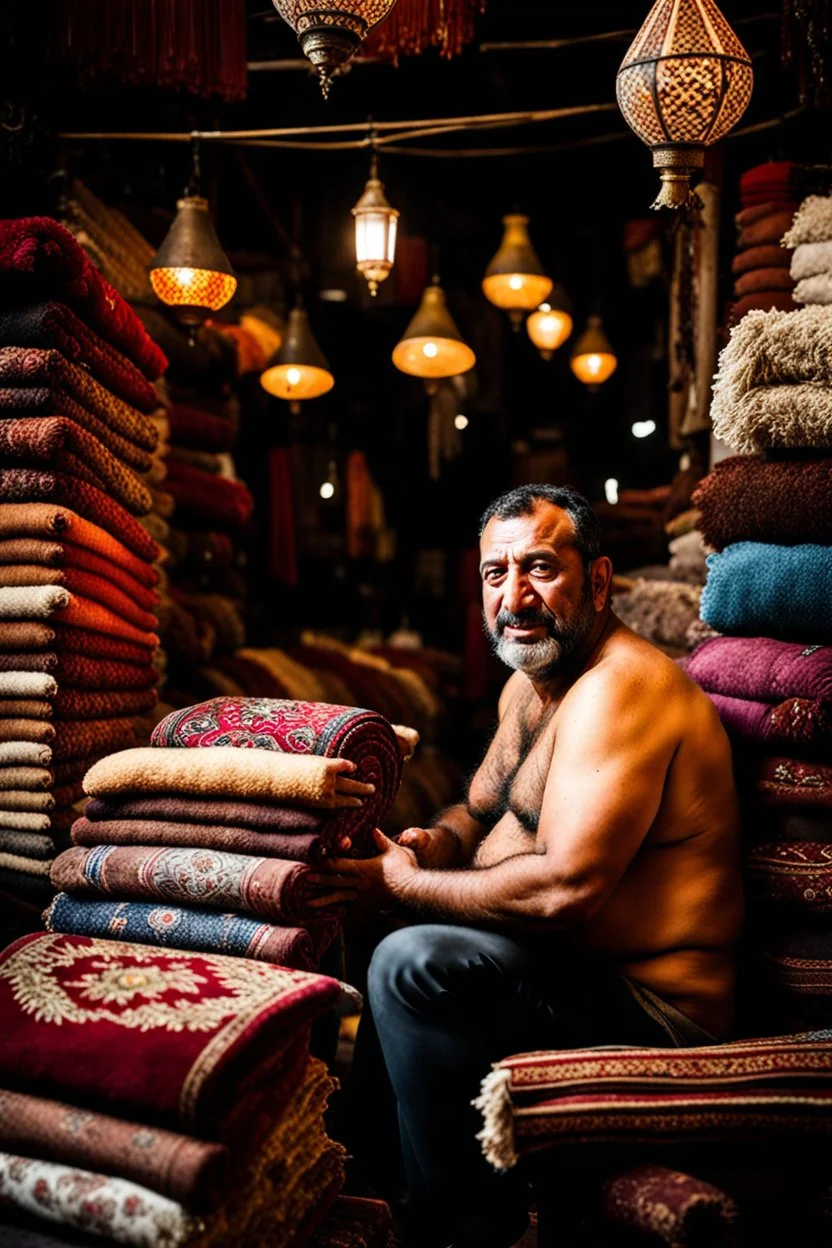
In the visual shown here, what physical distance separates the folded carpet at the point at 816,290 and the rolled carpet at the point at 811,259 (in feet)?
0.05

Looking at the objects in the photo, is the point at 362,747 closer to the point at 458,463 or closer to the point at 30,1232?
the point at 30,1232

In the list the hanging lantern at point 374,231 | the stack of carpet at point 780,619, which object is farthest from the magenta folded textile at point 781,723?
the hanging lantern at point 374,231

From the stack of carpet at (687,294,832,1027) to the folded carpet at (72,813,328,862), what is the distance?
1154 millimetres

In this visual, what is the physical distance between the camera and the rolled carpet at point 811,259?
328cm

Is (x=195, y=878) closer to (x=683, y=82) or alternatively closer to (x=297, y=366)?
(x=683, y=82)

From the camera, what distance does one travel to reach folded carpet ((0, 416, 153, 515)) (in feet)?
11.0

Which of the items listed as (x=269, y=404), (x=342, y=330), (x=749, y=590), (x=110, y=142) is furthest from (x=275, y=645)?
(x=749, y=590)

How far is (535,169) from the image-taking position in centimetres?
842

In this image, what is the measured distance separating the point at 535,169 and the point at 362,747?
668 centimetres

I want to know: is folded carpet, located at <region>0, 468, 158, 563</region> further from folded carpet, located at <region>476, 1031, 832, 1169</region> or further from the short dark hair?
folded carpet, located at <region>476, 1031, 832, 1169</region>

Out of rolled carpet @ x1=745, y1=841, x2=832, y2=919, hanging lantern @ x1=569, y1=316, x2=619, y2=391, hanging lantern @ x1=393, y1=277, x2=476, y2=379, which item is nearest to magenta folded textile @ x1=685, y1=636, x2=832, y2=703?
rolled carpet @ x1=745, y1=841, x2=832, y2=919

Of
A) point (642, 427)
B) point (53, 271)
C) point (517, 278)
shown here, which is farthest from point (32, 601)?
point (642, 427)

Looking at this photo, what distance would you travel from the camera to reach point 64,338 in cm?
344

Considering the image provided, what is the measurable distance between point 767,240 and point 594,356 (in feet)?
16.3
